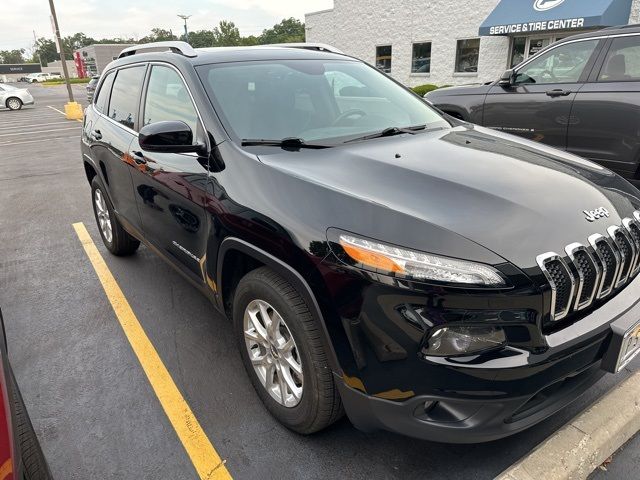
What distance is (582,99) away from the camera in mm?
5277

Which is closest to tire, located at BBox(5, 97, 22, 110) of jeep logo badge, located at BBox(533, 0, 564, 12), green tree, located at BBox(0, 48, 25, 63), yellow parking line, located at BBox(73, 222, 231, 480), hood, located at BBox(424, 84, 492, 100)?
jeep logo badge, located at BBox(533, 0, 564, 12)

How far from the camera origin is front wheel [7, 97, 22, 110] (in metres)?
25.9

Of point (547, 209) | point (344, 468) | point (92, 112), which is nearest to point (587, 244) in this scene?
point (547, 209)

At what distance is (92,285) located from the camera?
4.12 metres

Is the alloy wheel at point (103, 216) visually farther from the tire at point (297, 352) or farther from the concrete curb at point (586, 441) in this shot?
the concrete curb at point (586, 441)

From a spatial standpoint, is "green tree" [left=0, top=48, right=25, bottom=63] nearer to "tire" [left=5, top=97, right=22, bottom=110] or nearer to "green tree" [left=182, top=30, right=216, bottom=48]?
"green tree" [left=182, top=30, right=216, bottom=48]

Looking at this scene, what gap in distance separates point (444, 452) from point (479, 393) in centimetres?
72

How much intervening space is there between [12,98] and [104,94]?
26786 millimetres

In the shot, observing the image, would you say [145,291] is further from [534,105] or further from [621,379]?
[534,105]

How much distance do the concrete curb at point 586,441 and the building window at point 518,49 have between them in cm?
1628

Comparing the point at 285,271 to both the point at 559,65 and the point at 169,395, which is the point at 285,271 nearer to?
the point at 169,395

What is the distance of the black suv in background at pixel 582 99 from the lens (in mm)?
5031

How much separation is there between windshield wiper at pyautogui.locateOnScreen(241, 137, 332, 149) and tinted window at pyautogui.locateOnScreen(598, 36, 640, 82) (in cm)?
428

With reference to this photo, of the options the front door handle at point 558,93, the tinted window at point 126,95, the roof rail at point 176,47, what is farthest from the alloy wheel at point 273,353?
the front door handle at point 558,93
